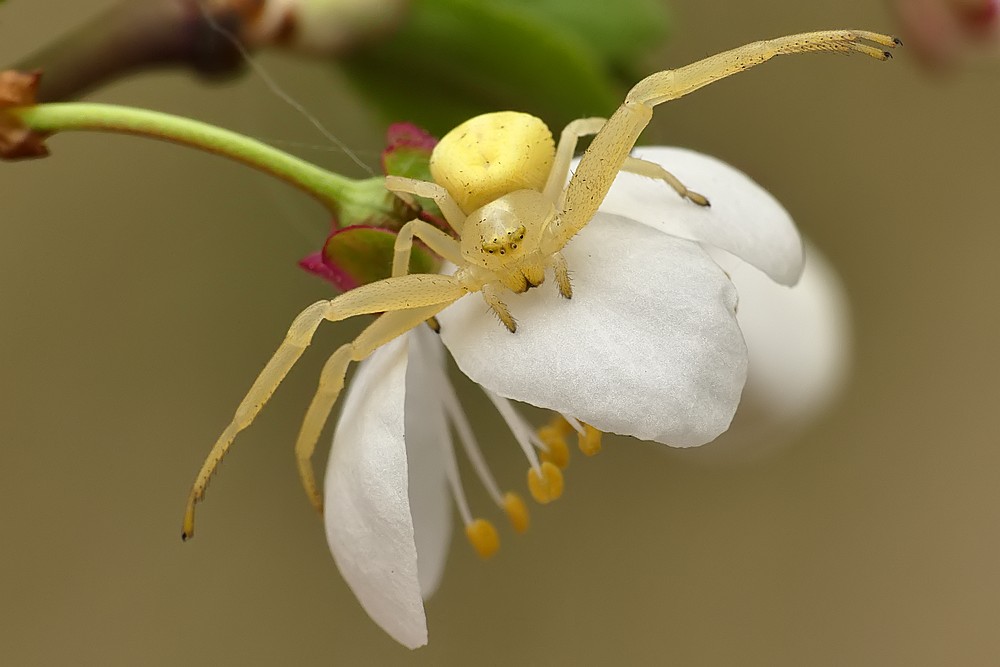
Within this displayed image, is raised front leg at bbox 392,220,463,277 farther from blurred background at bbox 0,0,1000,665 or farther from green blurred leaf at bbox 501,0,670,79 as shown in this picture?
blurred background at bbox 0,0,1000,665

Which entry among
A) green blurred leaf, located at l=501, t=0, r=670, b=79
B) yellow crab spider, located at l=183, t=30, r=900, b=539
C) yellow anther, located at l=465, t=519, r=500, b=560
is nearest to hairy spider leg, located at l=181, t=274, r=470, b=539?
yellow crab spider, located at l=183, t=30, r=900, b=539

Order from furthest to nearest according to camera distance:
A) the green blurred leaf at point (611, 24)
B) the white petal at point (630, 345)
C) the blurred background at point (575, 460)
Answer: the blurred background at point (575, 460) < the green blurred leaf at point (611, 24) < the white petal at point (630, 345)

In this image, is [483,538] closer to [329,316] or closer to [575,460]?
[329,316]

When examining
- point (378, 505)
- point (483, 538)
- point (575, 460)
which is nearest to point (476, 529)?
point (483, 538)

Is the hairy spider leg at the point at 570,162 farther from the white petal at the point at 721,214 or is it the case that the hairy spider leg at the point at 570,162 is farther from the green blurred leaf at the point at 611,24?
the green blurred leaf at the point at 611,24

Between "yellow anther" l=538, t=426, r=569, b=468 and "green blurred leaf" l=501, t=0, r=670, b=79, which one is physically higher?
"green blurred leaf" l=501, t=0, r=670, b=79

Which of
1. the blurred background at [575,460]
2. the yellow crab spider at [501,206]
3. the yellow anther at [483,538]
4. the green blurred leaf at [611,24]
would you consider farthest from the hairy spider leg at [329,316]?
the blurred background at [575,460]
